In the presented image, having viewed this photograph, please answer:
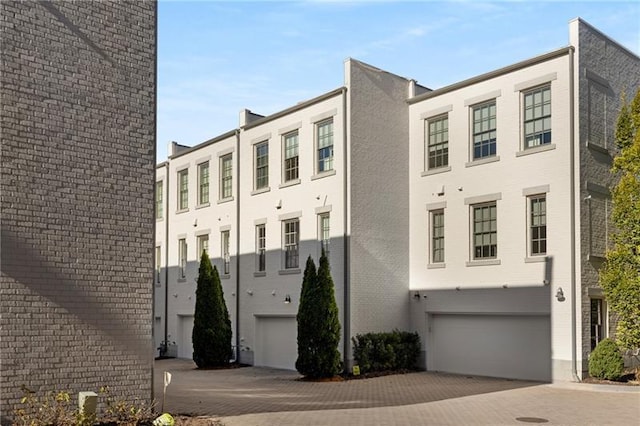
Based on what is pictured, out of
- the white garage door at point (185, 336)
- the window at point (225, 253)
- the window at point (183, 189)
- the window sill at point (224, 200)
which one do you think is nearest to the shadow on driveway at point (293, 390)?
the window at point (225, 253)

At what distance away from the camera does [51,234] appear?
10.8 m

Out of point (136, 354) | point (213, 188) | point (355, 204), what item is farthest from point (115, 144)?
point (213, 188)

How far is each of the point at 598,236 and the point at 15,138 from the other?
15.7 metres

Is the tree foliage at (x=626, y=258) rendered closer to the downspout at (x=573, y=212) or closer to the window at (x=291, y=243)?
the downspout at (x=573, y=212)

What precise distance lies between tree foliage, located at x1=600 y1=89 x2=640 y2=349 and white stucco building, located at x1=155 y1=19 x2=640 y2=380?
680 millimetres

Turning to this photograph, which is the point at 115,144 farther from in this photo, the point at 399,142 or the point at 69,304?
the point at 399,142

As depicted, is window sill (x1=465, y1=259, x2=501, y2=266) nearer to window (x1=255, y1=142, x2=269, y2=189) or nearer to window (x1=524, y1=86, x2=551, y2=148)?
window (x1=524, y1=86, x2=551, y2=148)

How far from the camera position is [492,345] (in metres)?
21.1

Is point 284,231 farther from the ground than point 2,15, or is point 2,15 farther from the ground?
point 2,15

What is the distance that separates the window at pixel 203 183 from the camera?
96.9ft

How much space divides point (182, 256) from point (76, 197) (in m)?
19.9

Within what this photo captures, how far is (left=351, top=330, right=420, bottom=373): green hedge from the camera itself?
2139cm

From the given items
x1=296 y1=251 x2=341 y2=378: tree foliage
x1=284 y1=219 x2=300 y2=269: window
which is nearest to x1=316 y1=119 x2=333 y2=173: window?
x1=284 y1=219 x2=300 y2=269: window

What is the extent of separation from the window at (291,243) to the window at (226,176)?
4121mm
